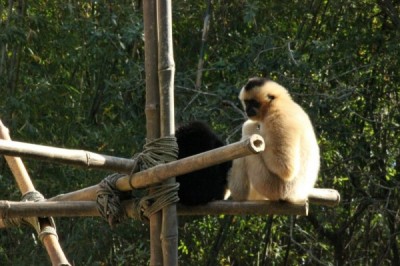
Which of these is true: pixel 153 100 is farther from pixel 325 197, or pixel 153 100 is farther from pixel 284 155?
pixel 284 155

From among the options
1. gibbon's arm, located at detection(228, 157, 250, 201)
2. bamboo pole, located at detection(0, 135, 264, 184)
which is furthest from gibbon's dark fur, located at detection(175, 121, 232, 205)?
bamboo pole, located at detection(0, 135, 264, 184)

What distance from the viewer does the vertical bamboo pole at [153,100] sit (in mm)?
3961

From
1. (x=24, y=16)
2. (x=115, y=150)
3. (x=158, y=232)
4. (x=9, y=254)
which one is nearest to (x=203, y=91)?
(x=115, y=150)

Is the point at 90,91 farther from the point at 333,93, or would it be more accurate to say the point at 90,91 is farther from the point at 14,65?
the point at 333,93

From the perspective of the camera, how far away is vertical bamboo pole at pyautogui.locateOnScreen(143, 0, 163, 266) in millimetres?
3961

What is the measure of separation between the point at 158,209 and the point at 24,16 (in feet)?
18.8

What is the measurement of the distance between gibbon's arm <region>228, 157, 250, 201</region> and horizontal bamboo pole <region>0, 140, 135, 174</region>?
5.13 feet

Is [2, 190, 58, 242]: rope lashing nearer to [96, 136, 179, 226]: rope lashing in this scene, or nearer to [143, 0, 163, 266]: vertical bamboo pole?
[96, 136, 179, 226]: rope lashing

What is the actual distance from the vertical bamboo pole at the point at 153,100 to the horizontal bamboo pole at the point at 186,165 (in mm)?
193

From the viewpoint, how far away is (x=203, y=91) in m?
8.31

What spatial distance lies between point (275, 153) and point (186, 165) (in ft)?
5.73

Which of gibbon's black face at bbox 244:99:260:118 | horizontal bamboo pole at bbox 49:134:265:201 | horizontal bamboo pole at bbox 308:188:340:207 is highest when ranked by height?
gibbon's black face at bbox 244:99:260:118

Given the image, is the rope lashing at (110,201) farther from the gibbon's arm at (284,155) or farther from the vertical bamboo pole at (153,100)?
the gibbon's arm at (284,155)

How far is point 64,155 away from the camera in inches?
142
